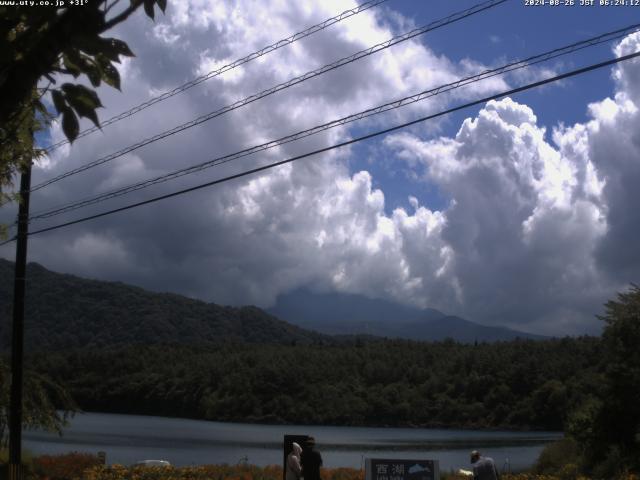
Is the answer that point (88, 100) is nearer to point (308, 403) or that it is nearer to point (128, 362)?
point (308, 403)

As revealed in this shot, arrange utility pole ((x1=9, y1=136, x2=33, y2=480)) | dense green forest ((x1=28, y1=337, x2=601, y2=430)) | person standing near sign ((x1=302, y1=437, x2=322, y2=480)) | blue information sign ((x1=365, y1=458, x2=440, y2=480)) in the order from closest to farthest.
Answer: blue information sign ((x1=365, y1=458, x2=440, y2=480)) < person standing near sign ((x1=302, y1=437, x2=322, y2=480)) < utility pole ((x1=9, y1=136, x2=33, y2=480)) < dense green forest ((x1=28, y1=337, x2=601, y2=430))

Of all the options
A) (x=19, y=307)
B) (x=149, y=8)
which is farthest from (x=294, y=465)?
(x=149, y=8)

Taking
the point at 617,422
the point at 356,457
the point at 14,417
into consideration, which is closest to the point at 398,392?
the point at 356,457

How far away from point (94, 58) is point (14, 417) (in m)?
16.8

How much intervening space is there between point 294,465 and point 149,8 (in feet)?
38.5

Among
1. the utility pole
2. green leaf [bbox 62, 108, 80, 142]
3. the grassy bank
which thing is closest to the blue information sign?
the grassy bank

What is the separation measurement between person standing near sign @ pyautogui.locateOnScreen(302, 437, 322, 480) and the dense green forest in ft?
225

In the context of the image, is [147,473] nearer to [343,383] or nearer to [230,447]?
[230,447]

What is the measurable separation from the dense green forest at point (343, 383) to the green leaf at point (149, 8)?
79204mm

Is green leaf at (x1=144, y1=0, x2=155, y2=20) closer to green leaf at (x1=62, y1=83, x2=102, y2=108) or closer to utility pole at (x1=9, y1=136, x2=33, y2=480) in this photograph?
green leaf at (x1=62, y1=83, x2=102, y2=108)

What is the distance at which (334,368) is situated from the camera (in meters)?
103

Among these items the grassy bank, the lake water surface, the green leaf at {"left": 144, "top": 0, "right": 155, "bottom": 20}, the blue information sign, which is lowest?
the lake water surface

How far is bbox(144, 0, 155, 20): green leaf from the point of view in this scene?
355 cm

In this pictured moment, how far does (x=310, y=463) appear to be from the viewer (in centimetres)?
1391
